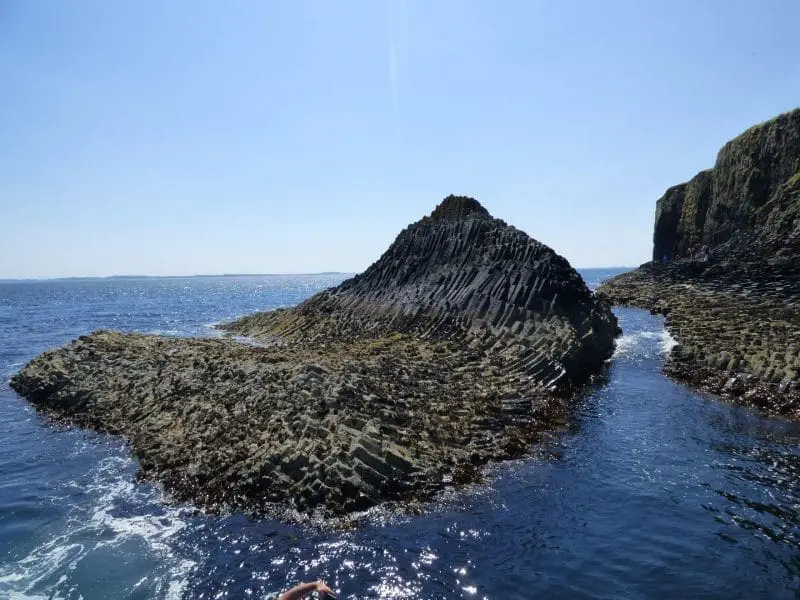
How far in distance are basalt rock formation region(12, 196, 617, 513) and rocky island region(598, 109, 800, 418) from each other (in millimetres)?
6185

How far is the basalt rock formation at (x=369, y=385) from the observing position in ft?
45.3

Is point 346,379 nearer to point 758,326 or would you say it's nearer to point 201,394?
point 201,394

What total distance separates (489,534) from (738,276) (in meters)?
46.7

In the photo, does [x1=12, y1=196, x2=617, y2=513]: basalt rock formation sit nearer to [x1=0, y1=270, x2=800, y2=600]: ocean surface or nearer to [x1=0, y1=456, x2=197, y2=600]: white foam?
[x1=0, y1=456, x2=197, y2=600]: white foam

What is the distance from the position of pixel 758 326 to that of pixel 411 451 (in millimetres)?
24609

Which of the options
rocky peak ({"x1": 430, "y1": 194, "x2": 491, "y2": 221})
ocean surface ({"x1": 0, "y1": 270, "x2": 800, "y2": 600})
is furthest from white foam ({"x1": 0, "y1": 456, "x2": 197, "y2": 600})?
rocky peak ({"x1": 430, "y1": 194, "x2": 491, "y2": 221})

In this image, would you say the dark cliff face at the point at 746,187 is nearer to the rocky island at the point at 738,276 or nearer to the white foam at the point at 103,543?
the rocky island at the point at 738,276

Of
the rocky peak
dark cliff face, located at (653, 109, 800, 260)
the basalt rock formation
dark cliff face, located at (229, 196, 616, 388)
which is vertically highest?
dark cliff face, located at (653, 109, 800, 260)

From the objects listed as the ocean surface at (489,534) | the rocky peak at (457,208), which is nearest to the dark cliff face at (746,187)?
the rocky peak at (457,208)

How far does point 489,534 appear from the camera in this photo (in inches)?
455

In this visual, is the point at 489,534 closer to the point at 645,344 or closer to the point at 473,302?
the point at 473,302

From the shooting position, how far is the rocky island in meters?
22.8

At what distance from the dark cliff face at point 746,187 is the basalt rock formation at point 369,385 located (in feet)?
114

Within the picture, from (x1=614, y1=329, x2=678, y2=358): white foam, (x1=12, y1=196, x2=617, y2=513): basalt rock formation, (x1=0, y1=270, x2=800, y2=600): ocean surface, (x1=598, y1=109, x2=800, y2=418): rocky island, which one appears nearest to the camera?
(x1=0, y1=270, x2=800, y2=600): ocean surface
